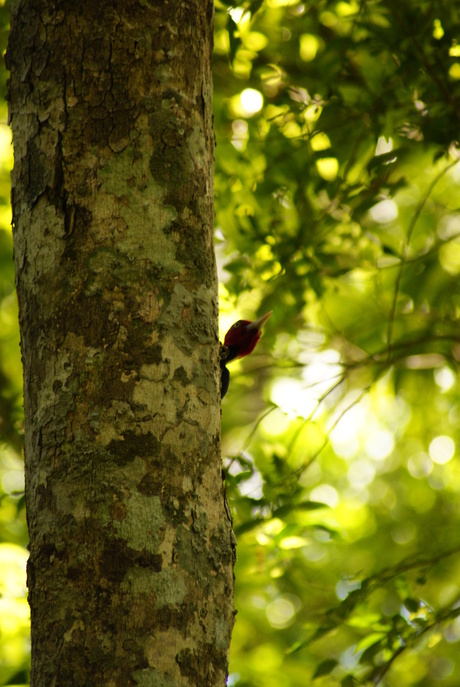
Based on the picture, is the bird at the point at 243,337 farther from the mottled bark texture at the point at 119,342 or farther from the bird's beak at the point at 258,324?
the mottled bark texture at the point at 119,342

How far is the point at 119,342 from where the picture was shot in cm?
135

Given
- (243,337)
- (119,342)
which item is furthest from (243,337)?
(119,342)

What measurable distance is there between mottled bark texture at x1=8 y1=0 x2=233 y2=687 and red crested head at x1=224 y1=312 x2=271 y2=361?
1355 millimetres

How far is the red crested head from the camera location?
2.98 m

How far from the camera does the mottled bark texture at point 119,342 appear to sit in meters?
1.20

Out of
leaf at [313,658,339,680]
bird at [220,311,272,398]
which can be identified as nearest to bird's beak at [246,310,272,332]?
bird at [220,311,272,398]

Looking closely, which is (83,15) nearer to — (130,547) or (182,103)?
(182,103)

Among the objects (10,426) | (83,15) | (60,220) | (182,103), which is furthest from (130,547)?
(10,426)

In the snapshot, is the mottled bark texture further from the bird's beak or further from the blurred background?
the bird's beak

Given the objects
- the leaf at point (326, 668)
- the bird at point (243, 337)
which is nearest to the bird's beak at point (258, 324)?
the bird at point (243, 337)

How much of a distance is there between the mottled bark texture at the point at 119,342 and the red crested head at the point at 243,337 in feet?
4.45

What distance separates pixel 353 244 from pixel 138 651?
2.52 meters

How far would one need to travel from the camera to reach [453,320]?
3127mm

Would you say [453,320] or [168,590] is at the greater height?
[453,320]
